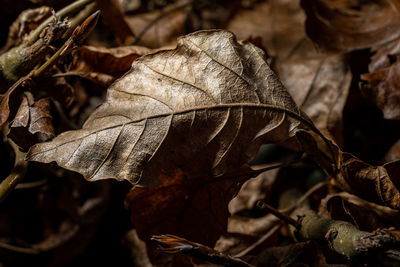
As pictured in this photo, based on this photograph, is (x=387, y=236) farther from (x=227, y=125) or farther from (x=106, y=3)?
(x=106, y=3)

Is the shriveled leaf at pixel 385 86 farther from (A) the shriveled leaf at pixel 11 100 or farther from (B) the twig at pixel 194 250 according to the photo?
(A) the shriveled leaf at pixel 11 100

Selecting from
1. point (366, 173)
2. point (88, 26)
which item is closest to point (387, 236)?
point (366, 173)

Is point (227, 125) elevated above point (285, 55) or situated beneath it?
elevated above

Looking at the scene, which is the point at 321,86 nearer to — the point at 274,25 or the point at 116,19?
the point at 274,25

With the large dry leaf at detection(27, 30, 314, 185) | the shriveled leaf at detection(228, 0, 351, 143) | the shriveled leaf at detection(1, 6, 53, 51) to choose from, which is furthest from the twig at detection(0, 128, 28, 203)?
the shriveled leaf at detection(228, 0, 351, 143)

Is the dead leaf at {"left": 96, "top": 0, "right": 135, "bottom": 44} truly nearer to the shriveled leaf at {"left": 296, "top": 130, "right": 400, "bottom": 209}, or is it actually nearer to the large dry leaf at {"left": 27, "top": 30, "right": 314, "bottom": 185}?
the large dry leaf at {"left": 27, "top": 30, "right": 314, "bottom": 185}

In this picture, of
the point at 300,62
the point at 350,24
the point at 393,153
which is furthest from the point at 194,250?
the point at 350,24

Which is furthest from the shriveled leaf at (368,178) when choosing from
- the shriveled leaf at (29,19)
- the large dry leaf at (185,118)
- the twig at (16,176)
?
the shriveled leaf at (29,19)
